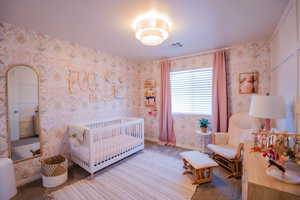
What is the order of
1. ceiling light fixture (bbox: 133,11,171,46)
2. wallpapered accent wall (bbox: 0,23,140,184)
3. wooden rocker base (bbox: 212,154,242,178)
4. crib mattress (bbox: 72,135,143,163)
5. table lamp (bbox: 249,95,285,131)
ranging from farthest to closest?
crib mattress (bbox: 72,135,143,163), wooden rocker base (bbox: 212,154,242,178), wallpapered accent wall (bbox: 0,23,140,184), ceiling light fixture (bbox: 133,11,171,46), table lamp (bbox: 249,95,285,131)

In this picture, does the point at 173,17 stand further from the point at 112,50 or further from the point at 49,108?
the point at 49,108

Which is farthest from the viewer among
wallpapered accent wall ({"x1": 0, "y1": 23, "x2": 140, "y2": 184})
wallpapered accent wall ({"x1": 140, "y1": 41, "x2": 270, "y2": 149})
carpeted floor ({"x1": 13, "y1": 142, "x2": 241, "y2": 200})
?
wallpapered accent wall ({"x1": 140, "y1": 41, "x2": 270, "y2": 149})

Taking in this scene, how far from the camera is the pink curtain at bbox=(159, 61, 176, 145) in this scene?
368 centimetres

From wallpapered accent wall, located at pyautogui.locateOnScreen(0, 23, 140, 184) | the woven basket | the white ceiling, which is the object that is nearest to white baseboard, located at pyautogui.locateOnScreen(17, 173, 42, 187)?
wallpapered accent wall, located at pyautogui.locateOnScreen(0, 23, 140, 184)

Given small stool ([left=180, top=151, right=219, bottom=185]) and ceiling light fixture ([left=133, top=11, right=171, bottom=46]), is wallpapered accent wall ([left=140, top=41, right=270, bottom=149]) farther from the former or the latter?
ceiling light fixture ([left=133, top=11, right=171, bottom=46])

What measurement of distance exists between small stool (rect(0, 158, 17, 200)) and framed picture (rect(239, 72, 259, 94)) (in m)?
3.98

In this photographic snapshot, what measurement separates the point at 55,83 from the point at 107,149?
1.51 metres

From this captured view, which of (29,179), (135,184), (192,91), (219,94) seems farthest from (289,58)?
(29,179)

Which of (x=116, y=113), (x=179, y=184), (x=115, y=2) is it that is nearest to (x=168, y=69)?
(x=116, y=113)

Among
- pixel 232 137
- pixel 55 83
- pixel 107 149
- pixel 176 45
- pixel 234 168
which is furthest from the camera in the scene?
pixel 176 45

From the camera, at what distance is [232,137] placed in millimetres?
2713

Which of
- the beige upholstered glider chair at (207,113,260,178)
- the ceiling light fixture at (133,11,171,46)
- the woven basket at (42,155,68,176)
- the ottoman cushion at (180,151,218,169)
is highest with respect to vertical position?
the ceiling light fixture at (133,11,171,46)

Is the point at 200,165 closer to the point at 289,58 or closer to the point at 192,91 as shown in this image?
the point at 289,58

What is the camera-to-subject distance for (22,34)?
6.81 ft
